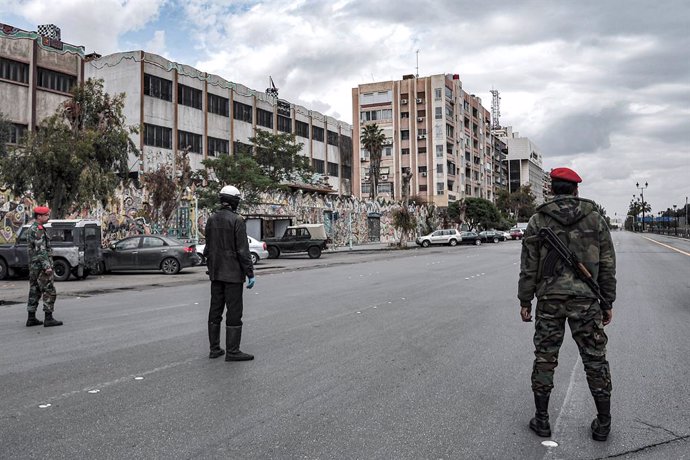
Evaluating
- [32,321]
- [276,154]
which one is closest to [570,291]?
[32,321]

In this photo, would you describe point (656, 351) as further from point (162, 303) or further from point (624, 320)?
point (162, 303)

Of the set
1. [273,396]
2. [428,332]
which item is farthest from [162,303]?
[273,396]

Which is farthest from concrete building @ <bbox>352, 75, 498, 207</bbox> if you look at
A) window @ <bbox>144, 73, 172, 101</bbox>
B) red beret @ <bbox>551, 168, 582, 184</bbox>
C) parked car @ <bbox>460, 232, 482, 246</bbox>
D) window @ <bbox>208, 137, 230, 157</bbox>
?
red beret @ <bbox>551, 168, 582, 184</bbox>

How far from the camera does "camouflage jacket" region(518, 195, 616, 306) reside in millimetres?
3871

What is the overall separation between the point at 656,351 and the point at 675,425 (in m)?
2.67

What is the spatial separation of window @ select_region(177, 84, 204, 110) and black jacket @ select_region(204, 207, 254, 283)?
37624 millimetres

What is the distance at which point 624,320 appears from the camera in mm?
8570

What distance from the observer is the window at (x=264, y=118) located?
4977 cm

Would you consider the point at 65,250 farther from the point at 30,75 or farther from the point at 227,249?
the point at 30,75

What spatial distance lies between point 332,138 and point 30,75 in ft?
103

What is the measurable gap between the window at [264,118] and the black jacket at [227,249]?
44694 mm

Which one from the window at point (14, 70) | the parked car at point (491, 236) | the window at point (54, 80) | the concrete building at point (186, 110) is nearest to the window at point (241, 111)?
the concrete building at point (186, 110)

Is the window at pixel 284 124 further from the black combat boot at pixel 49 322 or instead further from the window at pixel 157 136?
the black combat boot at pixel 49 322

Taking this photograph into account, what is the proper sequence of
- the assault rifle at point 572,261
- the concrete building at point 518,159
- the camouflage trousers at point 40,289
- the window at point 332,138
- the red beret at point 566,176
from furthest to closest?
the concrete building at point 518,159, the window at point 332,138, the camouflage trousers at point 40,289, the red beret at point 566,176, the assault rifle at point 572,261
